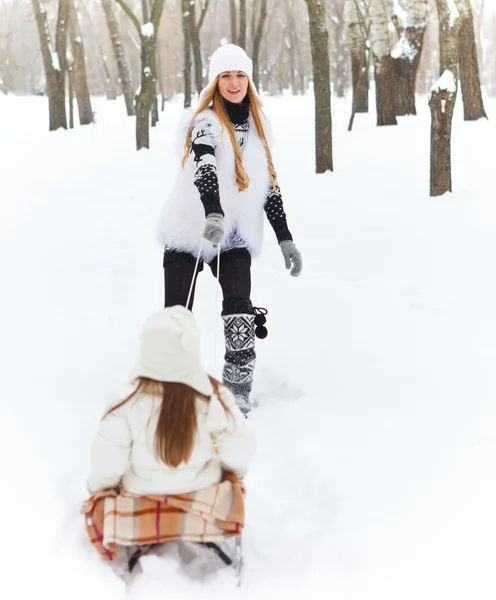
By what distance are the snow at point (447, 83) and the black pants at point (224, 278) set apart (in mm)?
4531

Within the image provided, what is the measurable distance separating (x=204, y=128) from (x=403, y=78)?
35.3ft

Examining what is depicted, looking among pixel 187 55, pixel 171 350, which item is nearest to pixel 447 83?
pixel 171 350

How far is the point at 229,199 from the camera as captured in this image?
3709 millimetres

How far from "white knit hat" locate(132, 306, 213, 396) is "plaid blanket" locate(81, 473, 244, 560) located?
1.32 feet

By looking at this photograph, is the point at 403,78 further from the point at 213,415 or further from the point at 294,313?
the point at 213,415

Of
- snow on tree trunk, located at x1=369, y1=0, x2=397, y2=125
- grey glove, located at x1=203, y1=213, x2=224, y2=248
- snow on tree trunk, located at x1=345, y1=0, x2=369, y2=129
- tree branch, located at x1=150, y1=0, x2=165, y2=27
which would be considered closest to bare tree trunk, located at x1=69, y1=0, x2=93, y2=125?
tree branch, located at x1=150, y1=0, x2=165, y2=27

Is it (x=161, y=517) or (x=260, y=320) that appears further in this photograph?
(x=260, y=320)

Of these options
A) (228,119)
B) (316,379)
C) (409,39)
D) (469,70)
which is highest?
(409,39)

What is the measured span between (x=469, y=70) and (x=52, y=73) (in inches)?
353

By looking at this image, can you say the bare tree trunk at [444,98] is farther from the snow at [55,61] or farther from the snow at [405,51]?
the snow at [55,61]

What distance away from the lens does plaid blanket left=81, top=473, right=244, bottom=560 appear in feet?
7.94

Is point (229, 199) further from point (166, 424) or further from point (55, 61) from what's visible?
point (55, 61)

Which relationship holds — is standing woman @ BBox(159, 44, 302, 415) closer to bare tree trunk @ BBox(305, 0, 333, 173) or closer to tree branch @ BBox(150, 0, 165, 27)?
bare tree trunk @ BBox(305, 0, 333, 173)

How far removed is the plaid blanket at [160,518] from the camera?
2420mm
